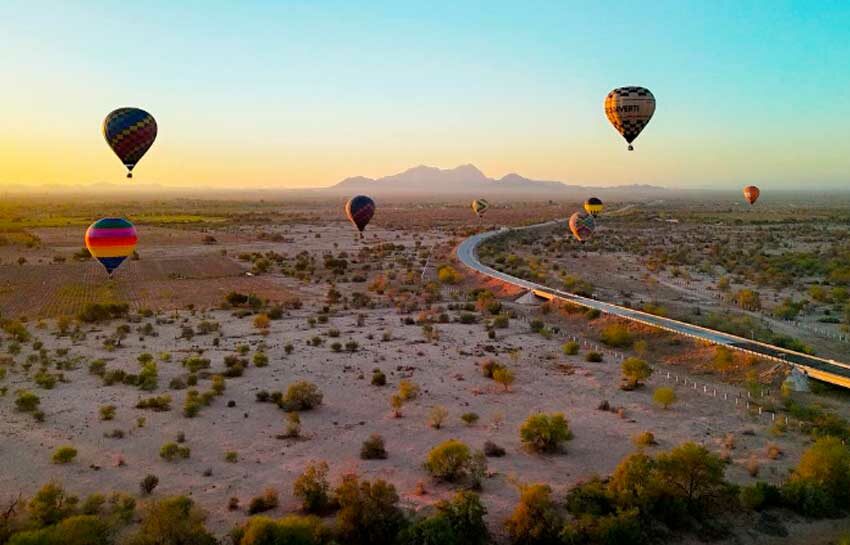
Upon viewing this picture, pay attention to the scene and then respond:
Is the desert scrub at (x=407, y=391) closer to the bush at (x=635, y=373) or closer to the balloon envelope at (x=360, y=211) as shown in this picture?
the bush at (x=635, y=373)

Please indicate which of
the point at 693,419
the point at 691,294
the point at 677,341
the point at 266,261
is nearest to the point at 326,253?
the point at 266,261

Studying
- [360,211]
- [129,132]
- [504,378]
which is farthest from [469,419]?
[360,211]

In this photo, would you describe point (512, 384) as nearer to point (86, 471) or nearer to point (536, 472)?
point (536, 472)

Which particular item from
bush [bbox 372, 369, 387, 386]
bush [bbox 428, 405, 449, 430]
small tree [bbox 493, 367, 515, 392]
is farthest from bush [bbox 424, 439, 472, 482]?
bush [bbox 372, 369, 387, 386]

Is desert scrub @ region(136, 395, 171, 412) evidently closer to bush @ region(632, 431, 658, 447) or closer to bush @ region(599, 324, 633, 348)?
bush @ region(632, 431, 658, 447)

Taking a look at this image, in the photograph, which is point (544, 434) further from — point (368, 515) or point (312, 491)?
point (312, 491)
